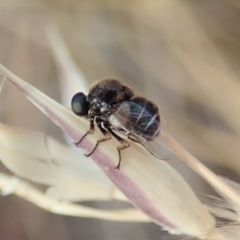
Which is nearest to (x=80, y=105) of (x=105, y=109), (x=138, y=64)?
(x=105, y=109)

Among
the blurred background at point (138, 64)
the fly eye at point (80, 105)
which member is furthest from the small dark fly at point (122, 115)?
the blurred background at point (138, 64)

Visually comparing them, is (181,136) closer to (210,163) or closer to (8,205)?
(210,163)

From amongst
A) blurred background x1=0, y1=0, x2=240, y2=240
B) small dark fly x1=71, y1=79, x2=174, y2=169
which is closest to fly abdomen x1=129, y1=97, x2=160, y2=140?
small dark fly x1=71, y1=79, x2=174, y2=169

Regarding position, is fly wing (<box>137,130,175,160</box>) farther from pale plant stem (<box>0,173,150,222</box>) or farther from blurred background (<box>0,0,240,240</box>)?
blurred background (<box>0,0,240,240</box>)

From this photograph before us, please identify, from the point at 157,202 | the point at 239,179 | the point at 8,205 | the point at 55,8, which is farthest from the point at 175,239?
the point at 55,8

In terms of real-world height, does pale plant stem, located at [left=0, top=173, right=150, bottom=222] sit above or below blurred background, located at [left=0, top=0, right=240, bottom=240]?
below

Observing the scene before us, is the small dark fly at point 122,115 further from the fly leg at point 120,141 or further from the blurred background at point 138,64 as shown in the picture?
the blurred background at point 138,64

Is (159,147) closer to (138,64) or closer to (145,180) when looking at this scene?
(145,180)
